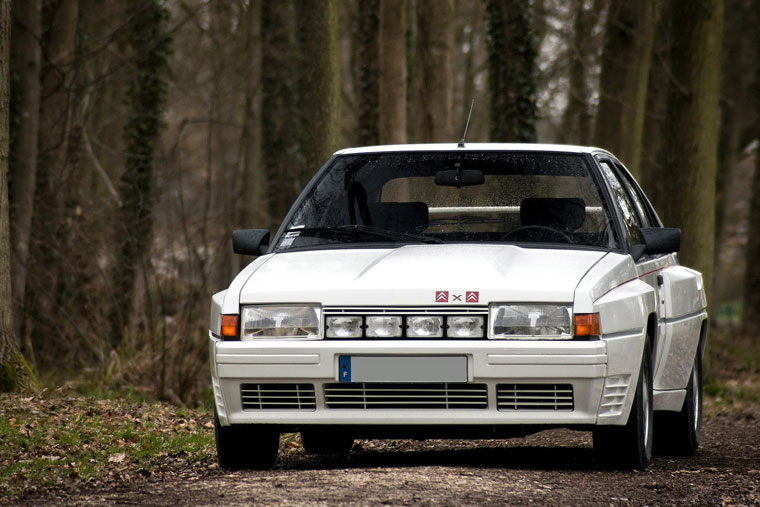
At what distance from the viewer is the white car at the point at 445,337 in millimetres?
6070

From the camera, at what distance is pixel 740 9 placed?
25578 mm

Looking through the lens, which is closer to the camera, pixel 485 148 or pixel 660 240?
pixel 660 240

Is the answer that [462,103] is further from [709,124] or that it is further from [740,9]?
[709,124]

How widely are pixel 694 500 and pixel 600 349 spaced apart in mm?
828

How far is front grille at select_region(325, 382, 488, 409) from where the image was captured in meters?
6.16

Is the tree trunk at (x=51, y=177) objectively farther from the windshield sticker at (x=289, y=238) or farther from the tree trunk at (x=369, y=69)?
the windshield sticker at (x=289, y=238)

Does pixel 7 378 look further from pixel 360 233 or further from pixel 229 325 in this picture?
pixel 229 325

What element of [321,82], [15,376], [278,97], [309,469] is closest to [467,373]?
[309,469]

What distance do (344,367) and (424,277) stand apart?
59 centimetres

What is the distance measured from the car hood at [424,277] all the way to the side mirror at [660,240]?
49 cm

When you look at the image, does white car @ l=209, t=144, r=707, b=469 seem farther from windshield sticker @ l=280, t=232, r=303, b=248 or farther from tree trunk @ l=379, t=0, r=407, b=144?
tree trunk @ l=379, t=0, r=407, b=144

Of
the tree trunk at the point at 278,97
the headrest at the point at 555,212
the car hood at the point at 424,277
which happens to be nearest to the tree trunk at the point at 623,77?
the tree trunk at the point at 278,97

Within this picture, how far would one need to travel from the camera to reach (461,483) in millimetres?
5848

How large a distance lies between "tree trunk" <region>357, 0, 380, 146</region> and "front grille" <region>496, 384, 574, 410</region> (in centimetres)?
1312
